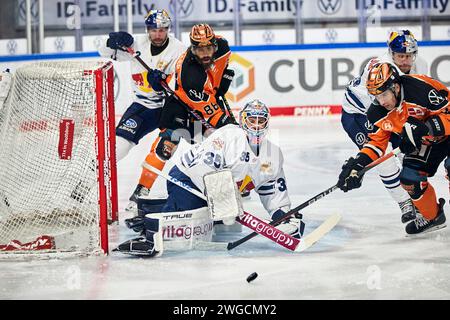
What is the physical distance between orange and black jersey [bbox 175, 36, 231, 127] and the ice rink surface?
0.64m

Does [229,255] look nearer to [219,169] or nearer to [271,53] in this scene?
[219,169]

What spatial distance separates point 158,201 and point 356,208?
1159 mm

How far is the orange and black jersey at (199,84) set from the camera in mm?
5293

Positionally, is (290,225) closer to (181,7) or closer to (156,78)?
(156,78)

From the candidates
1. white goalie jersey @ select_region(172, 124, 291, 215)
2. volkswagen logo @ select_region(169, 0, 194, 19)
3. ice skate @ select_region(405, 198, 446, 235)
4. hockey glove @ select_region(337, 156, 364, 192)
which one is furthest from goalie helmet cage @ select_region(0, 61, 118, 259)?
volkswagen logo @ select_region(169, 0, 194, 19)

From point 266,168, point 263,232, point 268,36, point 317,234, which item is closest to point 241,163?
point 266,168

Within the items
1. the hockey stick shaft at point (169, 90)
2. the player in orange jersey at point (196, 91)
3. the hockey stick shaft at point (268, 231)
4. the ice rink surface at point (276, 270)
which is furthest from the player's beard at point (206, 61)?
the hockey stick shaft at point (268, 231)

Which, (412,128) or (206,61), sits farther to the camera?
(206,61)

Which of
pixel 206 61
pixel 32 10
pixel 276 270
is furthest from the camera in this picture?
pixel 32 10

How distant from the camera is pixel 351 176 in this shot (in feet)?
15.0

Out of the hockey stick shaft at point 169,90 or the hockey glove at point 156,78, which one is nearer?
the hockey stick shaft at point 169,90

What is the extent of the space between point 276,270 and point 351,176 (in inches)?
25.7

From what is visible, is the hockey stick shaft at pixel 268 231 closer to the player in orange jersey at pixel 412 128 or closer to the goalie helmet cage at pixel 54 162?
the player in orange jersey at pixel 412 128

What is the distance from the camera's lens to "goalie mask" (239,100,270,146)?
14.8 ft
